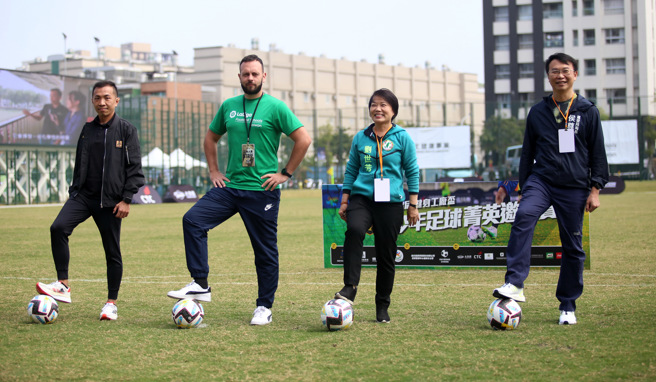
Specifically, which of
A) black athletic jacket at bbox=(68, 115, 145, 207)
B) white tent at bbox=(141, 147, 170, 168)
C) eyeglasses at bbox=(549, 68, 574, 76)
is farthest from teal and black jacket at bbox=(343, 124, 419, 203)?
white tent at bbox=(141, 147, 170, 168)

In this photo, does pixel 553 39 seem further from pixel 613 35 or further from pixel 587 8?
pixel 613 35

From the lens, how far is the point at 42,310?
6.34 m

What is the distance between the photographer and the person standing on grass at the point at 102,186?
6727mm

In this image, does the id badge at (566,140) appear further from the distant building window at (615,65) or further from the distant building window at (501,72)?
the distant building window at (615,65)

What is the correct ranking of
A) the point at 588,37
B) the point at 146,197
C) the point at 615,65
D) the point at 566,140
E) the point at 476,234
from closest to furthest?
the point at 566,140, the point at 476,234, the point at 146,197, the point at 588,37, the point at 615,65

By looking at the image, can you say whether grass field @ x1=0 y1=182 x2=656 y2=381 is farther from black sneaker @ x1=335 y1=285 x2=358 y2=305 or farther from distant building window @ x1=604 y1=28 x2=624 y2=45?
distant building window @ x1=604 y1=28 x2=624 y2=45

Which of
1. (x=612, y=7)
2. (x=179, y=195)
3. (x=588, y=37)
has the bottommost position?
(x=179, y=195)

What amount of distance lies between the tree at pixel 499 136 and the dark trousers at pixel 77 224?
38842 mm

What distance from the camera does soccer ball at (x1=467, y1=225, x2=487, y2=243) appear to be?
10.3m

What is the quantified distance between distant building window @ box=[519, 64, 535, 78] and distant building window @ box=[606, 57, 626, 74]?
20.6 feet

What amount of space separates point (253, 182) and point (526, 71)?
64882mm

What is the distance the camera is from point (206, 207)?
636 centimetres

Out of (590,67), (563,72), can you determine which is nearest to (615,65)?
(590,67)

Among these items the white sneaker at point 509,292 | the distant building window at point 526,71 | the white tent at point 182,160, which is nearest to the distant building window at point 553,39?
the distant building window at point 526,71
